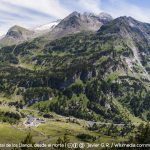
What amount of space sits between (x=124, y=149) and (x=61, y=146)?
28.4m

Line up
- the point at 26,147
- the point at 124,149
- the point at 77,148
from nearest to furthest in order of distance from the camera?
the point at 26,147 → the point at 77,148 → the point at 124,149

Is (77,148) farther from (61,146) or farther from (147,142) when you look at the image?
(147,142)

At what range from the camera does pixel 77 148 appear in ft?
318

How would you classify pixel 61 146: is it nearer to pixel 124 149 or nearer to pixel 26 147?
pixel 26 147

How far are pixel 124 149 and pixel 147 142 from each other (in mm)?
10923

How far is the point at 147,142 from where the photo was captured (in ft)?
335

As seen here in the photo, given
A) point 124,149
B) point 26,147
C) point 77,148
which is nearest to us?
point 26,147

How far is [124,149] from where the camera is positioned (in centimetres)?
11119

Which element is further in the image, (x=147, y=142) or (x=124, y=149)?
(x=124, y=149)

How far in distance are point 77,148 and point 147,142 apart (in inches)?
780

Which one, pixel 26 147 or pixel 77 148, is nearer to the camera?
pixel 26 147

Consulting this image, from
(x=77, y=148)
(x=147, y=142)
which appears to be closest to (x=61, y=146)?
(x=77, y=148)

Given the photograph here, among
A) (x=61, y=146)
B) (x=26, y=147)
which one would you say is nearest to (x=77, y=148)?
(x=61, y=146)

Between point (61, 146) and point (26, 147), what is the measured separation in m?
9.22
